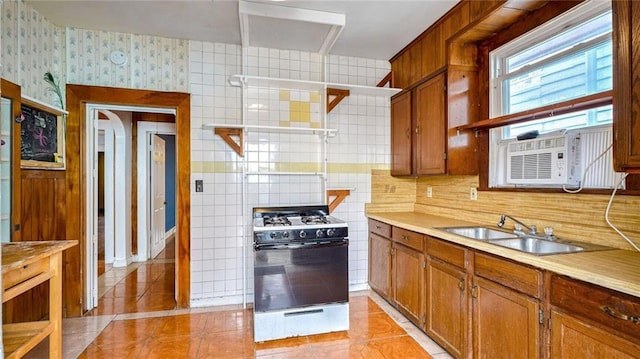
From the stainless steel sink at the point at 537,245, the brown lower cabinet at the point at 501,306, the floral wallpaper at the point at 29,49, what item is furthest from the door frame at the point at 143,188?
the stainless steel sink at the point at 537,245

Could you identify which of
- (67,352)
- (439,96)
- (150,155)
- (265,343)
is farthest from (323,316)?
(150,155)

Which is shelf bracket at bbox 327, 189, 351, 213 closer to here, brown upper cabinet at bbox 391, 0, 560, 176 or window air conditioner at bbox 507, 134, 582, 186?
brown upper cabinet at bbox 391, 0, 560, 176

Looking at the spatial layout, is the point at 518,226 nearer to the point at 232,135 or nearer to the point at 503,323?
the point at 503,323

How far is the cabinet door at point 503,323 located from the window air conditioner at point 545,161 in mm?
797

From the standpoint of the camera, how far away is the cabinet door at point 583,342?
1.16 meters

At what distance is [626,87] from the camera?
1247 mm

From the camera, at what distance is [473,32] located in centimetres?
238

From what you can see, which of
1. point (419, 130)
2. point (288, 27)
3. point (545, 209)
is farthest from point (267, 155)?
point (545, 209)

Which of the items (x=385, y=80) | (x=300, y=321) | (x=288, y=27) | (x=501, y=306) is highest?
(x=288, y=27)

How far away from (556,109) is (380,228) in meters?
1.72

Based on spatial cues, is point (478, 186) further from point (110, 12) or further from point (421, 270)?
point (110, 12)

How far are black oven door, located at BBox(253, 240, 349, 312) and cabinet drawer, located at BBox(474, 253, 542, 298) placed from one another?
1.04 metres

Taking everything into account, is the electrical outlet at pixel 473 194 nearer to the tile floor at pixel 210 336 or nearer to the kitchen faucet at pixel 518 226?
the kitchen faucet at pixel 518 226

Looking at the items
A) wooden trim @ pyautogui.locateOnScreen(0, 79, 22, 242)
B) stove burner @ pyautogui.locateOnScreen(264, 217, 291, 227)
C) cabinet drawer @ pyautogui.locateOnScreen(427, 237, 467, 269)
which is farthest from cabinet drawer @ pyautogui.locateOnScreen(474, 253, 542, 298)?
wooden trim @ pyautogui.locateOnScreen(0, 79, 22, 242)
